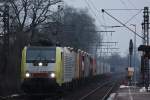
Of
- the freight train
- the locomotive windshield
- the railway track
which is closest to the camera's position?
the freight train

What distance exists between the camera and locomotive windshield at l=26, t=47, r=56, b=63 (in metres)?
29.7

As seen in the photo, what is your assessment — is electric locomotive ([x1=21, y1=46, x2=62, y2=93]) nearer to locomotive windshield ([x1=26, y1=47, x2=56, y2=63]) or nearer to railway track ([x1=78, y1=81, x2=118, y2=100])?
locomotive windshield ([x1=26, y1=47, x2=56, y2=63])

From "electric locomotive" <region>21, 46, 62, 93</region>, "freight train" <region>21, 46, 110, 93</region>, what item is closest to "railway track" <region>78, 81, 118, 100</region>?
"freight train" <region>21, 46, 110, 93</region>

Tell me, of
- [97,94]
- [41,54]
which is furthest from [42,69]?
[97,94]

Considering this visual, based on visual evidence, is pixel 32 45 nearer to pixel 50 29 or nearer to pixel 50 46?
pixel 50 46

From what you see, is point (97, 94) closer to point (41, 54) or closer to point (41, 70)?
point (41, 54)

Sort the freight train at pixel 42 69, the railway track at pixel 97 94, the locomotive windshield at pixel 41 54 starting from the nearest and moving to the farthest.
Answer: the freight train at pixel 42 69 < the locomotive windshield at pixel 41 54 < the railway track at pixel 97 94

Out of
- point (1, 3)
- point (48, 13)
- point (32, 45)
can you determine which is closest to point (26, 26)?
point (48, 13)

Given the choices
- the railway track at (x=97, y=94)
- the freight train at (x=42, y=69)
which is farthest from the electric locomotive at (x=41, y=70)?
the railway track at (x=97, y=94)

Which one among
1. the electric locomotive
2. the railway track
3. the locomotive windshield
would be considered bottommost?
the railway track

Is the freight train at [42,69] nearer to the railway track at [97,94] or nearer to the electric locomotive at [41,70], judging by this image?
the electric locomotive at [41,70]

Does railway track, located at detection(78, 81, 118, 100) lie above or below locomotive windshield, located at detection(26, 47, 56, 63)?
below

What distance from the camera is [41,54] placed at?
29.8m

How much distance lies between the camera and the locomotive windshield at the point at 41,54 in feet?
97.3
